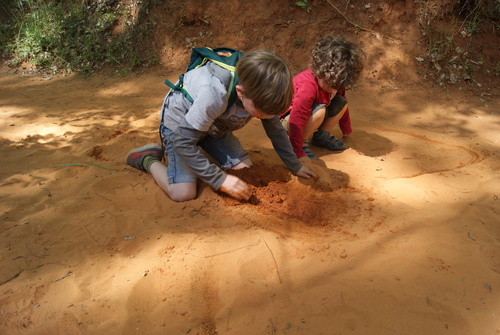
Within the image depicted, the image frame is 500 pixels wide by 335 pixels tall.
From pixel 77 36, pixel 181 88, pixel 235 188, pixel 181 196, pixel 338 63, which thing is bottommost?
pixel 181 196

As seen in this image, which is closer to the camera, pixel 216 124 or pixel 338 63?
pixel 216 124

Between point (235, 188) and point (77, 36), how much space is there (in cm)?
521

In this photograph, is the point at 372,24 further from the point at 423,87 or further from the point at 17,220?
the point at 17,220

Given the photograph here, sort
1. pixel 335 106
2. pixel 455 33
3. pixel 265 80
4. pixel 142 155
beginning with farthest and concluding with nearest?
pixel 455 33, pixel 335 106, pixel 142 155, pixel 265 80

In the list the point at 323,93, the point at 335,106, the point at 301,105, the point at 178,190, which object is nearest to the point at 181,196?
the point at 178,190

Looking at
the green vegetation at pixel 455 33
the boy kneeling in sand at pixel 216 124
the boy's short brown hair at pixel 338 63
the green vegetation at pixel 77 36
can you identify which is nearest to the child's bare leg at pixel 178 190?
the boy kneeling in sand at pixel 216 124

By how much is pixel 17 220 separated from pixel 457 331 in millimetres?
2384

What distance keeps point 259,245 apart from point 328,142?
1650 millimetres

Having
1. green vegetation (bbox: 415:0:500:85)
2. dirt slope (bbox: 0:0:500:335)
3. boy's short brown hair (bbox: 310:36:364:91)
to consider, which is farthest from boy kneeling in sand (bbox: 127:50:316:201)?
green vegetation (bbox: 415:0:500:85)

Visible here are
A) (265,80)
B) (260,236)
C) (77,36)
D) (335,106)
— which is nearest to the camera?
(265,80)

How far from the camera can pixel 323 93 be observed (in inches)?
118

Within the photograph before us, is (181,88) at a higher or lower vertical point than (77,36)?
higher

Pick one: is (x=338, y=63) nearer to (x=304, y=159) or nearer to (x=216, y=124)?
(x=304, y=159)

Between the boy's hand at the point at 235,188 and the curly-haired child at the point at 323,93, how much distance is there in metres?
0.72
